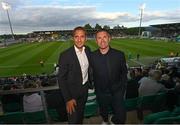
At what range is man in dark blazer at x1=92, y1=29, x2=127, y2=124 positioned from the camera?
507 cm

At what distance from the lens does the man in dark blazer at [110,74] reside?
→ 507cm

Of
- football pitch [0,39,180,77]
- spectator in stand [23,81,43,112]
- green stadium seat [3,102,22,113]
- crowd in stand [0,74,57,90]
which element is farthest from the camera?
football pitch [0,39,180,77]

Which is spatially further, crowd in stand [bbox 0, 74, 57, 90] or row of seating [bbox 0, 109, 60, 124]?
crowd in stand [bbox 0, 74, 57, 90]

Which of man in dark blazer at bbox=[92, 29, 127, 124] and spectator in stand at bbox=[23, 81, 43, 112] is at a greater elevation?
man in dark blazer at bbox=[92, 29, 127, 124]

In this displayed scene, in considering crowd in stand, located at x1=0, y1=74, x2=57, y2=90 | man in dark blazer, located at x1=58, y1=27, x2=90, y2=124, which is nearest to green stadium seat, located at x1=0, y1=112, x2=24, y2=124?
man in dark blazer, located at x1=58, y1=27, x2=90, y2=124

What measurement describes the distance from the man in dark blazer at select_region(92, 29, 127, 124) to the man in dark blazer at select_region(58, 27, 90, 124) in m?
0.29

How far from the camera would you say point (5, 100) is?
818 cm

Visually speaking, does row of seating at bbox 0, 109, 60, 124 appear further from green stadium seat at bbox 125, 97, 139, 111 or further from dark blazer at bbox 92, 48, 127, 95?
dark blazer at bbox 92, 48, 127, 95

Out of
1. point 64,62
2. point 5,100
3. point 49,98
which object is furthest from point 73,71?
point 5,100

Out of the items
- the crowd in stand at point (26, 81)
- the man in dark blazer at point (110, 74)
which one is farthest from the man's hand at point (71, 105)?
the crowd in stand at point (26, 81)

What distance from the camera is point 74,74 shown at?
4.82 meters

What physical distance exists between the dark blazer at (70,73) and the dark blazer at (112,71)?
1.07ft

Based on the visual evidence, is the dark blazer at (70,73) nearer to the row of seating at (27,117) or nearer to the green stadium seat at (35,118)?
the row of seating at (27,117)

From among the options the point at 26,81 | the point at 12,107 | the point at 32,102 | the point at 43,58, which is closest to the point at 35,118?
the point at 32,102
